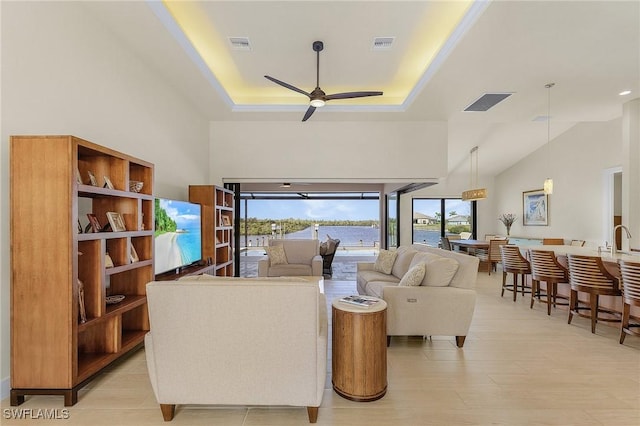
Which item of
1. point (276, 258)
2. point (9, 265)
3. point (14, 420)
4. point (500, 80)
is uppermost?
point (500, 80)

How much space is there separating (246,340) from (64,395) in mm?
1397

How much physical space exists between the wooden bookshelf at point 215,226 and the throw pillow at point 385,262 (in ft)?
8.29

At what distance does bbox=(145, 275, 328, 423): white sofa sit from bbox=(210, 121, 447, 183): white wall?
393cm

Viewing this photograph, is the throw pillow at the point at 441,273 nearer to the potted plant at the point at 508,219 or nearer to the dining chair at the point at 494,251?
the dining chair at the point at 494,251

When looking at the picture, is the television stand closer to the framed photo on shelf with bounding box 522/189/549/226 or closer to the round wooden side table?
the round wooden side table

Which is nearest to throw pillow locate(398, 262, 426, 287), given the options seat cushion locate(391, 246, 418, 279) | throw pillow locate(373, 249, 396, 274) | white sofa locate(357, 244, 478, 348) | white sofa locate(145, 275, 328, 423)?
white sofa locate(357, 244, 478, 348)

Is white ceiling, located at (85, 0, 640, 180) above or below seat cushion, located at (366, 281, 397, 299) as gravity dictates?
above

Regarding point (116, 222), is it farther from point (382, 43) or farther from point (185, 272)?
point (382, 43)

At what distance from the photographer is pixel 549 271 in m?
4.23

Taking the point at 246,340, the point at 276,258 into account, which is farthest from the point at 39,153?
the point at 276,258

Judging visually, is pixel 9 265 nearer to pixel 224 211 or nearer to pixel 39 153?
pixel 39 153

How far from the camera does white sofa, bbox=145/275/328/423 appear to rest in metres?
1.85

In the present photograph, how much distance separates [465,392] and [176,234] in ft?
11.2

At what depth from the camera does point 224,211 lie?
5441mm
